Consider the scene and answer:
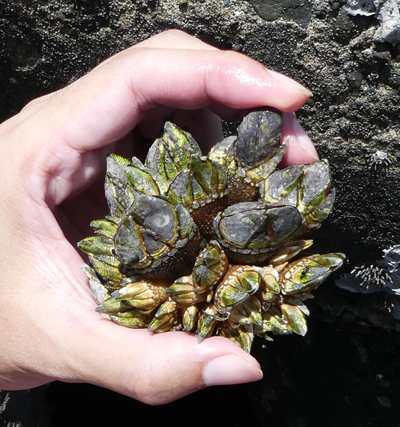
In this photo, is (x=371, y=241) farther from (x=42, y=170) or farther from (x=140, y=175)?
(x=42, y=170)

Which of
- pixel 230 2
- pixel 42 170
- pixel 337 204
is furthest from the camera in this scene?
pixel 337 204

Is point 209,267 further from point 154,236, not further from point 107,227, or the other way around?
point 107,227

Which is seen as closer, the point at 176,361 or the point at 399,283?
the point at 176,361

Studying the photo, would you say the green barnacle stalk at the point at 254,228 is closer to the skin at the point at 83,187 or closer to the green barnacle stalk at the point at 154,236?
the green barnacle stalk at the point at 154,236

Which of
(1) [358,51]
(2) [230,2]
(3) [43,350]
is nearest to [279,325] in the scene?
(3) [43,350]

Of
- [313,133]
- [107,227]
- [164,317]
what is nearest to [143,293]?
[164,317]

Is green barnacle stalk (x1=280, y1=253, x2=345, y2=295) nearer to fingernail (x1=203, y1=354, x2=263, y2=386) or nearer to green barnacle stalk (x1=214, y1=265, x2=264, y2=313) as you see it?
green barnacle stalk (x1=214, y1=265, x2=264, y2=313)
